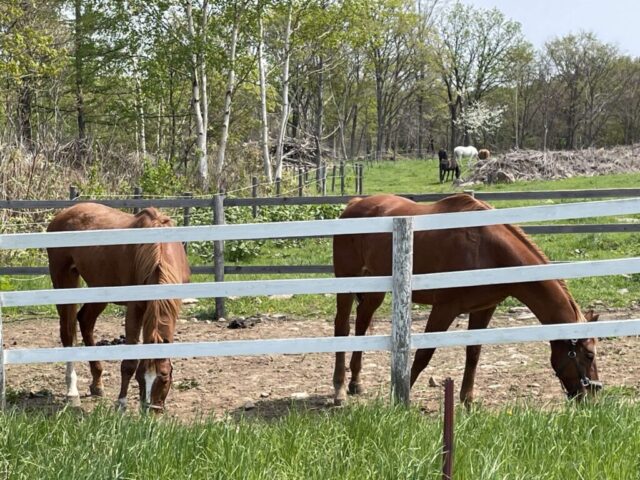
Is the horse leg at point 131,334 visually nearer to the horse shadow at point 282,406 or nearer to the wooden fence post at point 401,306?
the horse shadow at point 282,406

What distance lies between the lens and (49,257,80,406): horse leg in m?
5.39

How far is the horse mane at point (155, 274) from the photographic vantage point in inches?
Result: 164

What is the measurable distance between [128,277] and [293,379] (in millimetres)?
1805

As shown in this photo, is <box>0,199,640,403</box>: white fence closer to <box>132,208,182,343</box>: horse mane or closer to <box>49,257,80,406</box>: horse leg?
<box>132,208,182,343</box>: horse mane

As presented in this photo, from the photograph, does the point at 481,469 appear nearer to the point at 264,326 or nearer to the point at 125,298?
the point at 125,298

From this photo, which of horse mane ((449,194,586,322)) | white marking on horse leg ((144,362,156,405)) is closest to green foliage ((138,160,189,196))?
horse mane ((449,194,586,322))

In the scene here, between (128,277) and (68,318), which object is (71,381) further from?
(128,277)

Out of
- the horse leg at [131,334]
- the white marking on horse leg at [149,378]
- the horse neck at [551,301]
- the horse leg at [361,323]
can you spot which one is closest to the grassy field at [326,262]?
the horse leg at [361,323]

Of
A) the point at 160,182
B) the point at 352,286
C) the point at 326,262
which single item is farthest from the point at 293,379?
the point at 160,182

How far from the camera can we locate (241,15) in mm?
19188

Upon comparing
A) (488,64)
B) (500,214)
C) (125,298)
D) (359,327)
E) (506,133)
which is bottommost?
(359,327)

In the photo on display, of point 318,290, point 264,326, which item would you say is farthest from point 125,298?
point 264,326

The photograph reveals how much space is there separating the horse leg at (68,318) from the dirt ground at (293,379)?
0.42 feet

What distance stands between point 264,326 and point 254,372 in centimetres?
187
